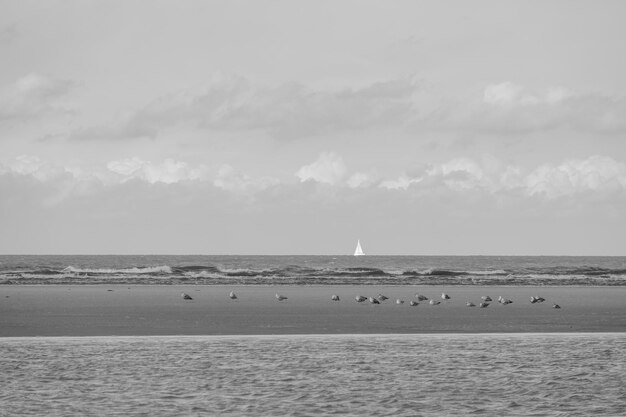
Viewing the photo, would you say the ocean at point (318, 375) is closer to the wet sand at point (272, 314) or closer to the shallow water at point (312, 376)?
the shallow water at point (312, 376)

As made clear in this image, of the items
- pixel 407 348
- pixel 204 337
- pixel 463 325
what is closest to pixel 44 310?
pixel 204 337

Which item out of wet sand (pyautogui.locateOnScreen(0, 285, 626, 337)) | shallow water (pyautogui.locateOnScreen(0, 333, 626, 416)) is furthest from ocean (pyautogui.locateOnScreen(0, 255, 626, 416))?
wet sand (pyautogui.locateOnScreen(0, 285, 626, 337))

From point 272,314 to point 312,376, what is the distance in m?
19.3

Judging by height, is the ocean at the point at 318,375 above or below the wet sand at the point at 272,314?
below

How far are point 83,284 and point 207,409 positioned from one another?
5281cm

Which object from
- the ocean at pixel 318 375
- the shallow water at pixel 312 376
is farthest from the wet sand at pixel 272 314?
the shallow water at pixel 312 376

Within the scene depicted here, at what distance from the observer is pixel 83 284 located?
67938 millimetres

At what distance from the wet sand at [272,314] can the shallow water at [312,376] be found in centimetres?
428

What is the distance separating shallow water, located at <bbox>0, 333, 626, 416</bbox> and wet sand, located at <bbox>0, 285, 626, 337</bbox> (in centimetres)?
428

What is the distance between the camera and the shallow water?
17375 millimetres

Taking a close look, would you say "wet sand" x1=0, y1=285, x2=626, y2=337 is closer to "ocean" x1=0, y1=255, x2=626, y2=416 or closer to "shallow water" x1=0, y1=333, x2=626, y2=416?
"ocean" x1=0, y1=255, x2=626, y2=416

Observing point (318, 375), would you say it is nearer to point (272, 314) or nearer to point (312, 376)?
point (312, 376)

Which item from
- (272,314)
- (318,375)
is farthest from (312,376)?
(272,314)

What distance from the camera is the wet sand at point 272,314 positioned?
33094 mm
